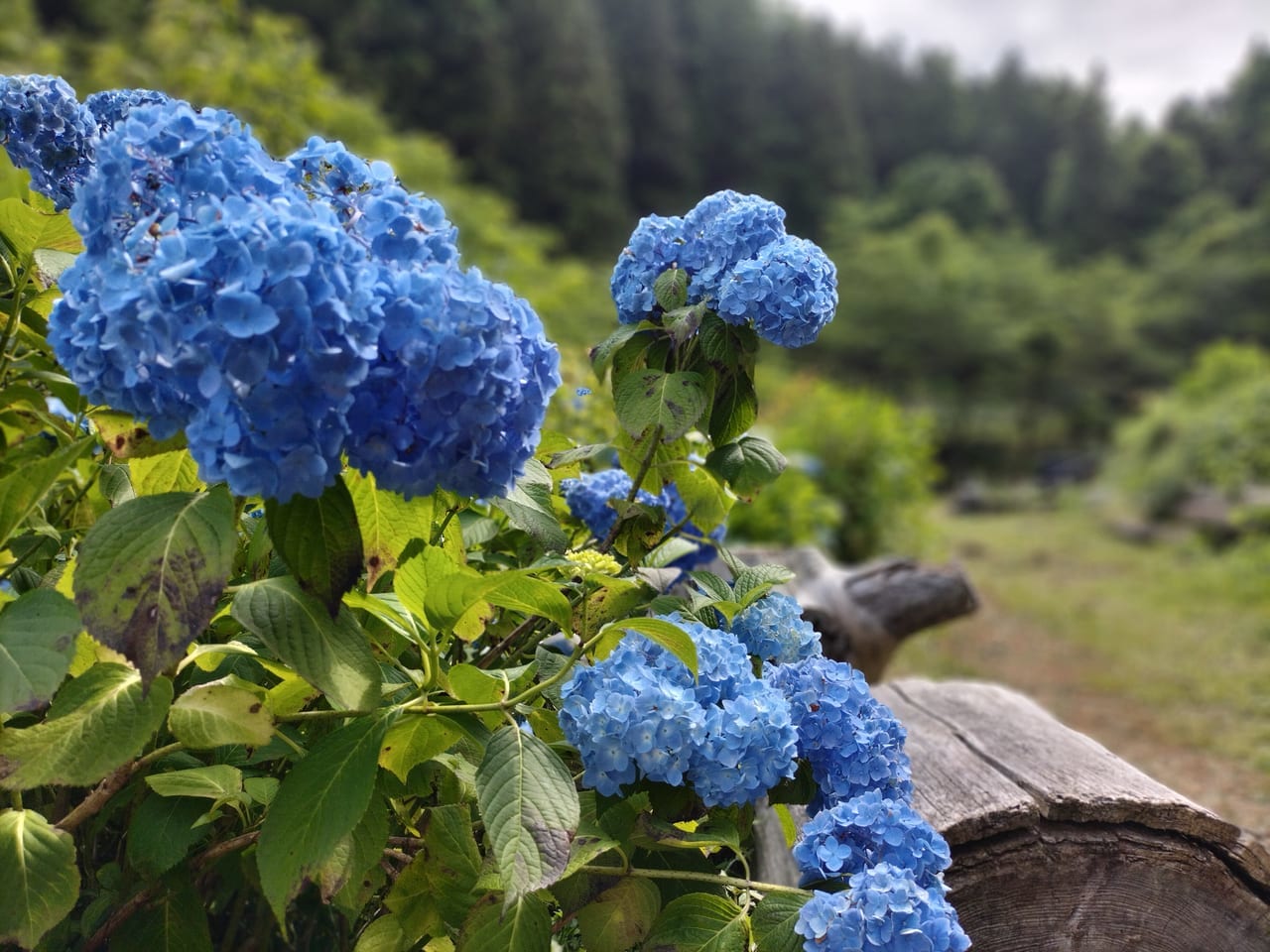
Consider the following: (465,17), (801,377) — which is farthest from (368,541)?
(465,17)

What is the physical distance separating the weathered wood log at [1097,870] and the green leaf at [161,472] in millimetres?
1050

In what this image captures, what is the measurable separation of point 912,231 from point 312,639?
27.0 m

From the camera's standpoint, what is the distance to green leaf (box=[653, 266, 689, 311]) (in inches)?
42.8

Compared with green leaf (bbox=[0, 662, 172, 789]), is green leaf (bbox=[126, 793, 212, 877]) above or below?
below

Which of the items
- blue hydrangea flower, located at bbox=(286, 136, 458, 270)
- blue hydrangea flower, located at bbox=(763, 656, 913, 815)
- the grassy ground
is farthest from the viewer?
the grassy ground

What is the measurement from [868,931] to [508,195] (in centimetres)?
2740

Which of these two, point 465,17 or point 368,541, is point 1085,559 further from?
point 465,17

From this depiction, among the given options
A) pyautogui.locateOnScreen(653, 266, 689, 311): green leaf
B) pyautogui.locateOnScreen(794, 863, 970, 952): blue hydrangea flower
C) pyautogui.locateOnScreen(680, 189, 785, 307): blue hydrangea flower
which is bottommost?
pyautogui.locateOnScreen(794, 863, 970, 952): blue hydrangea flower

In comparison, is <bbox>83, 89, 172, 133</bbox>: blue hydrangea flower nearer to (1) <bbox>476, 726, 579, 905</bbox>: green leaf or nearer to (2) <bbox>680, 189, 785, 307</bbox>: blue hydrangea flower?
(2) <bbox>680, 189, 785, 307</bbox>: blue hydrangea flower

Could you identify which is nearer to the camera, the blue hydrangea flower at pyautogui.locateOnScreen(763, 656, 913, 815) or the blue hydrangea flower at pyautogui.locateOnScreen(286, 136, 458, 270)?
the blue hydrangea flower at pyautogui.locateOnScreen(286, 136, 458, 270)

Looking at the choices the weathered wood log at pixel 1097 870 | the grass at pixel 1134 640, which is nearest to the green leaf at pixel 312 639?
the weathered wood log at pixel 1097 870

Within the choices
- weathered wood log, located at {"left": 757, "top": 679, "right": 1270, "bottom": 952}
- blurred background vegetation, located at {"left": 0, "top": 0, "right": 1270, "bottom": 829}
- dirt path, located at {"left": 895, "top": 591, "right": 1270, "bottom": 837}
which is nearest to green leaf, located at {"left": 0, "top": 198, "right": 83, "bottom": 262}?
weathered wood log, located at {"left": 757, "top": 679, "right": 1270, "bottom": 952}

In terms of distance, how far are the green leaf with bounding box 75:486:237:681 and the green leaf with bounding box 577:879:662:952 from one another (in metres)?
0.47

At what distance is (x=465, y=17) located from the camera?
1067 inches
